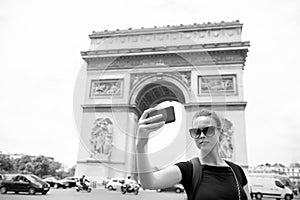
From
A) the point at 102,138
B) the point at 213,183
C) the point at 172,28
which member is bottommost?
the point at 213,183

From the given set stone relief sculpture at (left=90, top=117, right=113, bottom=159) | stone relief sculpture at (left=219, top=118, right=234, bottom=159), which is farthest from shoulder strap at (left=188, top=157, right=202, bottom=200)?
stone relief sculpture at (left=90, top=117, right=113, bottom=159)

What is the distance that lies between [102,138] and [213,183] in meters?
15.4

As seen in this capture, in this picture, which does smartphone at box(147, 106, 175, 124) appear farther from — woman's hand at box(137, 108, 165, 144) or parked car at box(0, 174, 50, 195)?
parked car at box(0, 174, 50, 195)

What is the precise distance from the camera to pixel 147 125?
3.54 ft

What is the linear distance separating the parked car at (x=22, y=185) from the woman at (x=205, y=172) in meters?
10.7

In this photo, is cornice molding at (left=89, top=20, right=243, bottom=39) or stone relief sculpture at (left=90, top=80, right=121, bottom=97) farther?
cornice molding at (left=89, top=20, right=243, bottom=39)

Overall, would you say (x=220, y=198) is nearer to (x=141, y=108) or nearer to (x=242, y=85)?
(x=242, y=85)

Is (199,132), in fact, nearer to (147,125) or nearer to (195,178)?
(195,178)

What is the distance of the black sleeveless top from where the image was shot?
1.34 meters

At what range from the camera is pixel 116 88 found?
16.7 metres

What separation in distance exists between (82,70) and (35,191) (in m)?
10.3

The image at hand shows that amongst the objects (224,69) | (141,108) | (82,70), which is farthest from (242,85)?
(82,70)

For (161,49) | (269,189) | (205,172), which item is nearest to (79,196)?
(205,172)

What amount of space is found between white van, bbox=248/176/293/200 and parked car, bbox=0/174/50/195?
9717 millimetres
